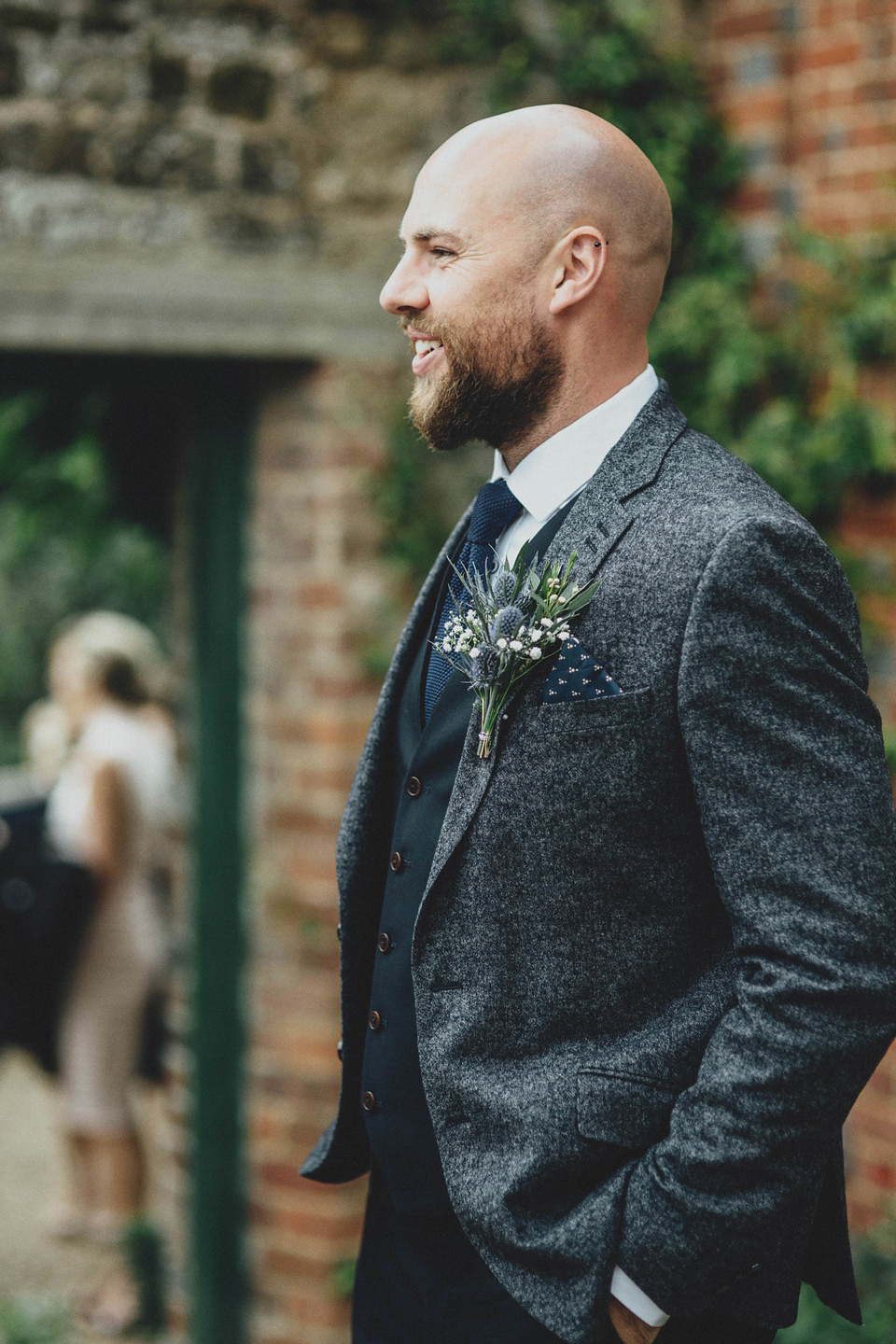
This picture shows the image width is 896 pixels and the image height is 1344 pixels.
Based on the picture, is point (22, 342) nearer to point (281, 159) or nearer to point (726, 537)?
point (281, 159)

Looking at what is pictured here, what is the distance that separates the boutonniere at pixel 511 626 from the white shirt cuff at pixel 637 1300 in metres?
0.56

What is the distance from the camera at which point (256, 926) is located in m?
3.59

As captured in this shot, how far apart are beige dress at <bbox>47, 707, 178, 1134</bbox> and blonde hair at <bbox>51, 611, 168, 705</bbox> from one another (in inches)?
6.8

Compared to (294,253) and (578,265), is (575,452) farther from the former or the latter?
(294,253)

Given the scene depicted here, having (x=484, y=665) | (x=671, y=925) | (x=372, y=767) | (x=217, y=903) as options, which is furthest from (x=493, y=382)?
(x=217, y=903)

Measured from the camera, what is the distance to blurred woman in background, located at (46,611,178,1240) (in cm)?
516

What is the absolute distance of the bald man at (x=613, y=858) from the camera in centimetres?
139

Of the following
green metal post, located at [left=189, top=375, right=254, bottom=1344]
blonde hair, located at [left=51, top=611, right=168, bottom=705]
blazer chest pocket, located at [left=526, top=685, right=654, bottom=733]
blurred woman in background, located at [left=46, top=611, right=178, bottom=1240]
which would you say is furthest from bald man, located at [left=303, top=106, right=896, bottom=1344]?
blonde hair, located at [left=51, top=611, right=168, bottom=705]

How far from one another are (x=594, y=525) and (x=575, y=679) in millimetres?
183

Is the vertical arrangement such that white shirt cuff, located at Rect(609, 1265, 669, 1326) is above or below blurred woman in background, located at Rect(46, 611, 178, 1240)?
above

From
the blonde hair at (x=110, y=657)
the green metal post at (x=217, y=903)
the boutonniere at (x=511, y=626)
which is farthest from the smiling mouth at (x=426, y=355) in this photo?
the blonde hair at (x=110, y=657)

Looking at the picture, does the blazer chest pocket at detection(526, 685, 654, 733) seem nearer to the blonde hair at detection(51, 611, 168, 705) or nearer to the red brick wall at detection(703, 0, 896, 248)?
the red brick wall at detection(703, 0, 896, 248)

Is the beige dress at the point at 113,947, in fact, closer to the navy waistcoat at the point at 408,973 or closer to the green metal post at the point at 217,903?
the green metal post at the point at 217,903

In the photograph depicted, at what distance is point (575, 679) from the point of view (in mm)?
1498
